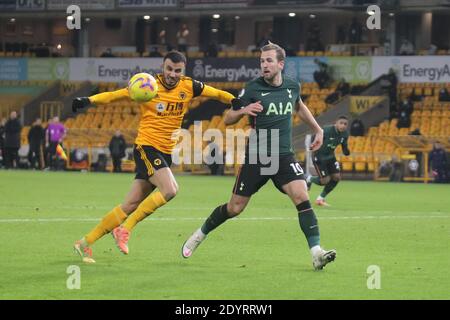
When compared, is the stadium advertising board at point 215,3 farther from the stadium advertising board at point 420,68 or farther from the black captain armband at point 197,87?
the black captain armband at point 197,87

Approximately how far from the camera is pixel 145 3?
53.0 m

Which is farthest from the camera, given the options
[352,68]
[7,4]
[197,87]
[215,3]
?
[7,4]

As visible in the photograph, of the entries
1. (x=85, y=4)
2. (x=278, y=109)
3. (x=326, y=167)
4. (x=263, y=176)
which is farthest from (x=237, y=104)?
(x=85, y=4)

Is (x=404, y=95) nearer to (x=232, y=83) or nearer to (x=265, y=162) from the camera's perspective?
(x=232, y=83)

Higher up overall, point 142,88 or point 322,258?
point 142,88

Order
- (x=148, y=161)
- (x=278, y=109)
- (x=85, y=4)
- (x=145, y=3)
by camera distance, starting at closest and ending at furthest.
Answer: (x=278, y=109), (x=148, y=161), (x=145, y=3), (x=85, y=4)

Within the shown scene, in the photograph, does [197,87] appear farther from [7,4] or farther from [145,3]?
[7,4]

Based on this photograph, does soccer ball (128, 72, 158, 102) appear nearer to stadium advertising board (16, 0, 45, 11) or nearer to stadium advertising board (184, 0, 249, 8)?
stadium advertising board (184, 0, 249, 8)

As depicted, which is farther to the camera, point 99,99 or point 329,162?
point 329,162

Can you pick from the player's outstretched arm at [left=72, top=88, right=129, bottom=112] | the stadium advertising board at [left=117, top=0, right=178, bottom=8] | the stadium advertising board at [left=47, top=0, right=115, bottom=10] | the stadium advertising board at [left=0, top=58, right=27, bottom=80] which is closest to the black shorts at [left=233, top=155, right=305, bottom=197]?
the player's outstretched arm at [left=72, top=88, right=129, bottom=112]

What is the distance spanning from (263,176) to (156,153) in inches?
53.3

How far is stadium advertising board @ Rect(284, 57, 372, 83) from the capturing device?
46.6 metres

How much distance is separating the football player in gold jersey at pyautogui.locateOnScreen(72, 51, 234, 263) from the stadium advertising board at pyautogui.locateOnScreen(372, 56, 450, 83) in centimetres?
3256

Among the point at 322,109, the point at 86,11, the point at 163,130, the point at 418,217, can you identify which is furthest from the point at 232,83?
the point at 163,130
